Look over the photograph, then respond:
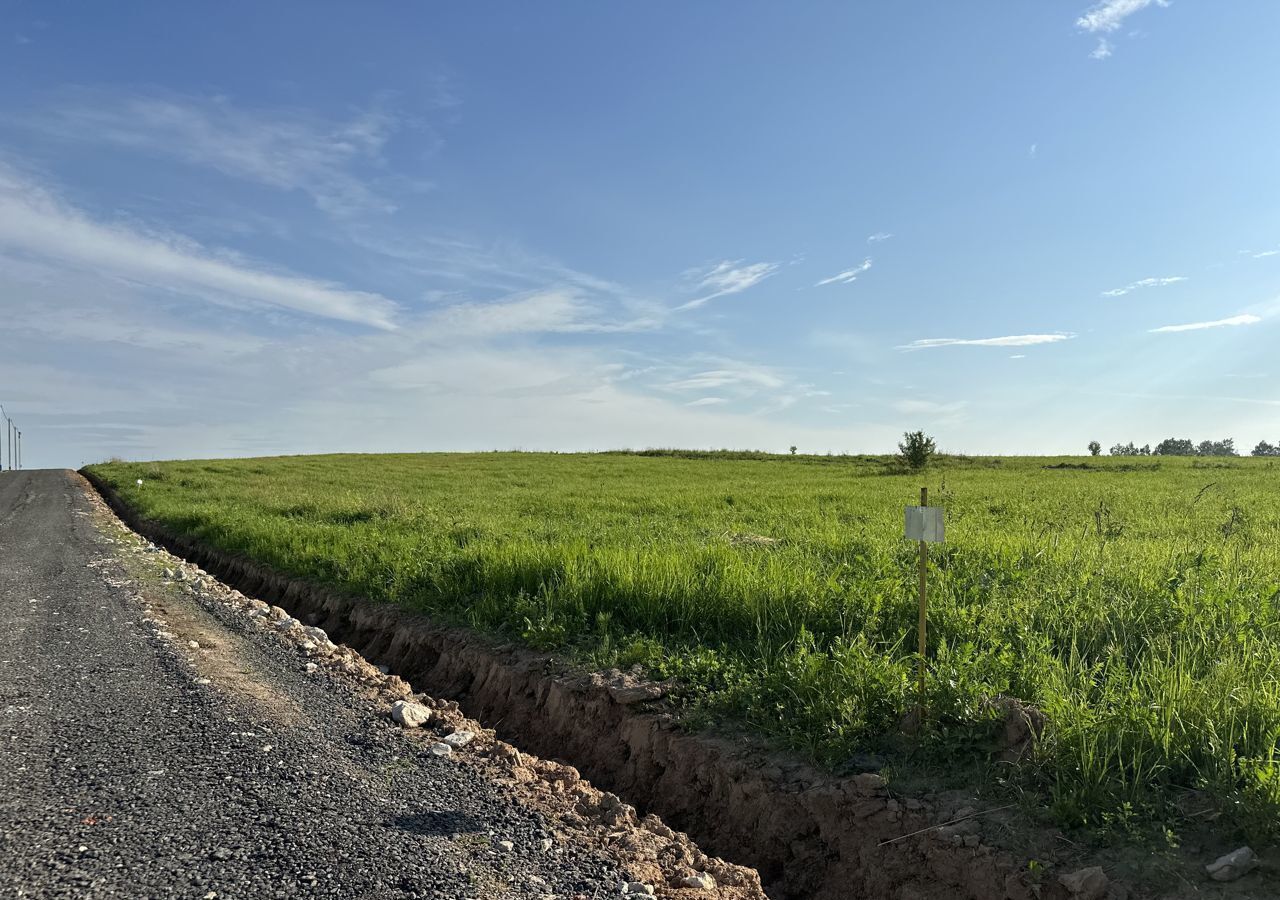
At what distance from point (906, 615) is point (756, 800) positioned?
2.54 m

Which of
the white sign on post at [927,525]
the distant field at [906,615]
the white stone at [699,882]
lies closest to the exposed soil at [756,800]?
the distant field at [906,615]

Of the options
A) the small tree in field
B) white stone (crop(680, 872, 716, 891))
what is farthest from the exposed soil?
the small tree in field

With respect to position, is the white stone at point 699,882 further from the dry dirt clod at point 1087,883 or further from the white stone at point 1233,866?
the white stone at point 1233,866

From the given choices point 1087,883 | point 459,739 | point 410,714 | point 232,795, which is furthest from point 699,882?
point 410,714

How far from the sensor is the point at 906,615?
6.09 metres

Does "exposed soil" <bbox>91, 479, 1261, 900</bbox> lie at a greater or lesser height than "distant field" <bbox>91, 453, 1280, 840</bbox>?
lesser

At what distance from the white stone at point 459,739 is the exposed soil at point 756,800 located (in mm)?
601

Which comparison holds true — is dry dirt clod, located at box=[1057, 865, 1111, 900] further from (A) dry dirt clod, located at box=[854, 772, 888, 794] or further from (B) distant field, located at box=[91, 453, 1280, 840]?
(A) dry dirt clod, located at box=[854, 772, 888, 794]

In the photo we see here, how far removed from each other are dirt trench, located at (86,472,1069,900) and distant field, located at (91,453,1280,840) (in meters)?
0.32

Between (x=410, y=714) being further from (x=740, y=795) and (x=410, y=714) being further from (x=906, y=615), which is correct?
(x=906, y=615)

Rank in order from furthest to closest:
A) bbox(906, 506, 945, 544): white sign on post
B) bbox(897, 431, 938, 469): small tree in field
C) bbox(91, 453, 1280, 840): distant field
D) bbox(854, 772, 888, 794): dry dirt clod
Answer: bbox(897, 431, 938, 469): small tree in field, bbox(906, 506, 945, 544): white sign on post, bbox(854, 772, 888, 794): dry dirt clod, bbox(91, 453, 1280, 840): distant field

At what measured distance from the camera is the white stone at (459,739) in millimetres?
4797

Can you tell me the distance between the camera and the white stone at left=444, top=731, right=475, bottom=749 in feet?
15.7

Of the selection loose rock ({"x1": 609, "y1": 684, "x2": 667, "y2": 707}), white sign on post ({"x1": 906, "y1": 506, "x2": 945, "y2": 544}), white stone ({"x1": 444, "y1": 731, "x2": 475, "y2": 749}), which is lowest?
white stone ({"x1": 444, "y1": 731, "x2": 475, "y2": 749})
